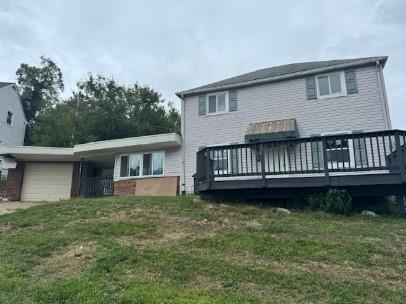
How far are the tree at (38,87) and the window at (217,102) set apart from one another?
72.2ft

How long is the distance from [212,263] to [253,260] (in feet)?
2.40

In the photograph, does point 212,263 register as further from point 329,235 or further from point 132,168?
point 132,168

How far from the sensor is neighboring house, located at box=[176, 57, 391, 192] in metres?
12.4

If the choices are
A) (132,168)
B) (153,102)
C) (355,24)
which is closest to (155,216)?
Result: (132,168)

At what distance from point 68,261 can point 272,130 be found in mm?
8956

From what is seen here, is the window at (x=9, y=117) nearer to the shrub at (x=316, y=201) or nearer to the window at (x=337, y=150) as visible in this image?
the window at (x=337, y=150)

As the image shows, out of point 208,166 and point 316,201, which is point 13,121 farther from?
point 316,201

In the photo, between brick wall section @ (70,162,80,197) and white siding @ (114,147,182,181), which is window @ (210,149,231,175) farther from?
brick wall section @ (70,162,80,197)

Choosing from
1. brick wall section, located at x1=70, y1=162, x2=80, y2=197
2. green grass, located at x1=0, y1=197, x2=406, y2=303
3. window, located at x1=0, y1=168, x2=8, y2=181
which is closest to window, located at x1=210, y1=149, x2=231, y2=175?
green grass, located at x1=0, y1=197, x2=406, y2=303

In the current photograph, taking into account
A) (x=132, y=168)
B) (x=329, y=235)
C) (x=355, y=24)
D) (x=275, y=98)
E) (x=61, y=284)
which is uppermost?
(x=355, y=24)

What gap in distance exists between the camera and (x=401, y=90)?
15773 mm

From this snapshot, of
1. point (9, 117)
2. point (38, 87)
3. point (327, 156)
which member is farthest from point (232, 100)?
point (38, 87)

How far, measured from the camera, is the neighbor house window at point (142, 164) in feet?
51.6

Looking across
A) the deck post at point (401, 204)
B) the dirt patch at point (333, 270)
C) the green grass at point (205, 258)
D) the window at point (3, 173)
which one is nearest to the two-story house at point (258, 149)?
the deck post at point (401, 204)
